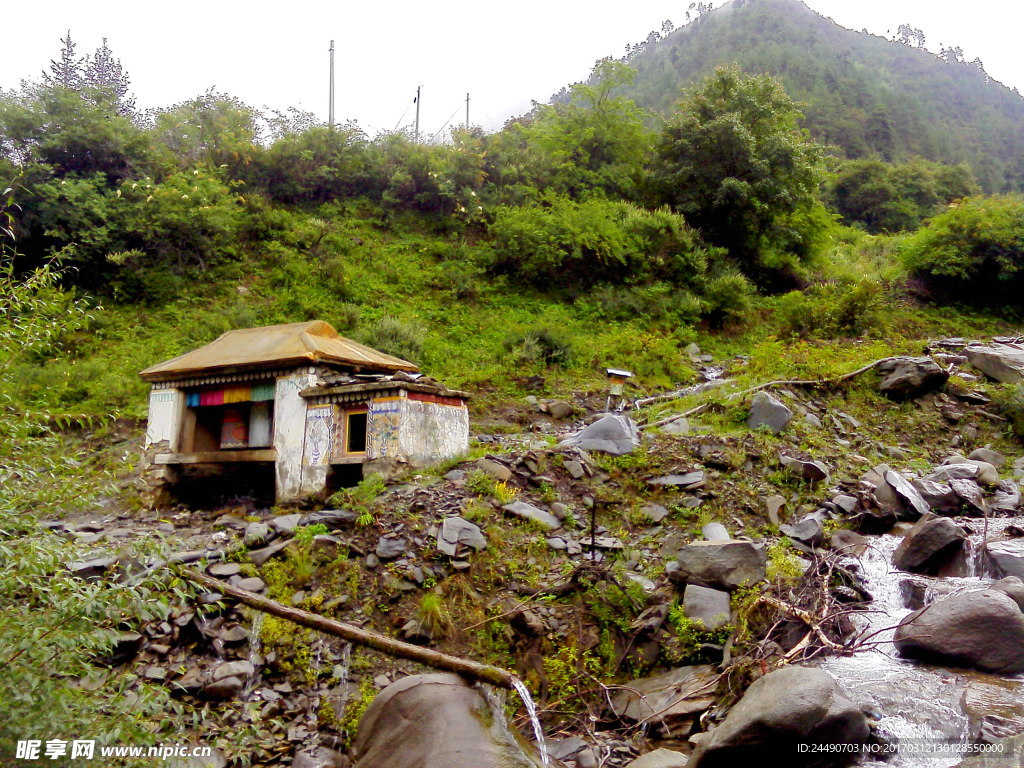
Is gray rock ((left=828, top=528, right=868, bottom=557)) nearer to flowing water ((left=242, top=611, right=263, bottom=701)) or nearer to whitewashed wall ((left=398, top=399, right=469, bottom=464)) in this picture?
whitewashed wall ((left=398, top=399, right=469, bottom=464))

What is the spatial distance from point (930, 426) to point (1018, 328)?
1168cm

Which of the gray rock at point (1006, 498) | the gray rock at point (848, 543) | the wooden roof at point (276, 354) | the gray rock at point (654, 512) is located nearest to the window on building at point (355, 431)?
the wooden roof at point (276, 354)

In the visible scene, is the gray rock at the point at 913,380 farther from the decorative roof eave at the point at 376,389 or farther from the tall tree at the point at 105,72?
the tall tree at the point at 105,72

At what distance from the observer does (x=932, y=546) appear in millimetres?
7910

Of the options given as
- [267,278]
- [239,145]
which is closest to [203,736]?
[267,278]

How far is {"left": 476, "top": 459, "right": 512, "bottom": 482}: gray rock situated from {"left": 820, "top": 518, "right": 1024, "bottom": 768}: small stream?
185 inches

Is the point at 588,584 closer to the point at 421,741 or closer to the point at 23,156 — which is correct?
the point at 421,741

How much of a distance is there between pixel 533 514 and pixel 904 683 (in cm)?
452

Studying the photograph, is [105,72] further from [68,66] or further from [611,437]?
[611,437]

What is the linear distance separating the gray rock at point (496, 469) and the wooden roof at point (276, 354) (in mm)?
3299

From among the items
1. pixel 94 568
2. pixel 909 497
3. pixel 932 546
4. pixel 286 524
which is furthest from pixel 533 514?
pixel 94 568

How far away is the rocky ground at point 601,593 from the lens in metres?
6.07

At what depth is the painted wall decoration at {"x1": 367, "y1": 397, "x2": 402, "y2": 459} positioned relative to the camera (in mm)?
10273

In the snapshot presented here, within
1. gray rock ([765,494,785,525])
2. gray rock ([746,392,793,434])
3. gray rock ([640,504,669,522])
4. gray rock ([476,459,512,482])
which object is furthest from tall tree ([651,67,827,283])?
gray rock ([476,459,512,482])
